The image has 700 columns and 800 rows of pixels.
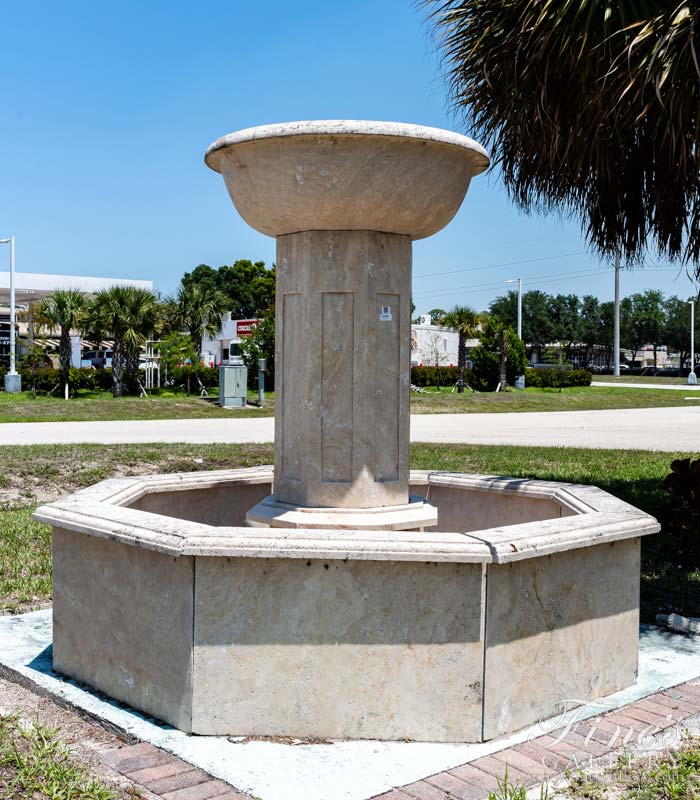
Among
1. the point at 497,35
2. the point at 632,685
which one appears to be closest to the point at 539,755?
the point at 632,685

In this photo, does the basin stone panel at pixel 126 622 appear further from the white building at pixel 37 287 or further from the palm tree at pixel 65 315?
the white building at pixel 37 287

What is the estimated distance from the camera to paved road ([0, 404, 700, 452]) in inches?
634

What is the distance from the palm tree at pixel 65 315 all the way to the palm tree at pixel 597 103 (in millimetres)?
26197

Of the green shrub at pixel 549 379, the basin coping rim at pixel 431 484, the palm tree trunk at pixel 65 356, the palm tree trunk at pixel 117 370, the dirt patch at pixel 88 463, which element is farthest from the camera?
the green shrub at pixel 549 379

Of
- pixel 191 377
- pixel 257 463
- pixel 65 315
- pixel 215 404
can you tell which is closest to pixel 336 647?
pixel 257 463

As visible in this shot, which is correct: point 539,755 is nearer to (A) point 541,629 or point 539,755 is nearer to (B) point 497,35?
(A) point 541,629

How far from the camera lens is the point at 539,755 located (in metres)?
3.49

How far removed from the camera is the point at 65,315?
3172cm

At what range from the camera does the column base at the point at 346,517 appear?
4469 millimetres

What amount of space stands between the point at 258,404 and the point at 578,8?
22583mm

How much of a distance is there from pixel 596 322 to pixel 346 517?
300ft

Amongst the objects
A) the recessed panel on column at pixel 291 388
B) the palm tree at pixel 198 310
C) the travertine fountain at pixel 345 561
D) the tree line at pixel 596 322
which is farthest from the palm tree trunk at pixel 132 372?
the tree line at pixel 596 322

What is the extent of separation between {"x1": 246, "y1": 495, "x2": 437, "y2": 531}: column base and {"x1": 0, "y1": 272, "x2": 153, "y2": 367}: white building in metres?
39.6

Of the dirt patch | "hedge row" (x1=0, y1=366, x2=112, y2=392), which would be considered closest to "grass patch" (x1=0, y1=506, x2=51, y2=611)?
the dirt patch
